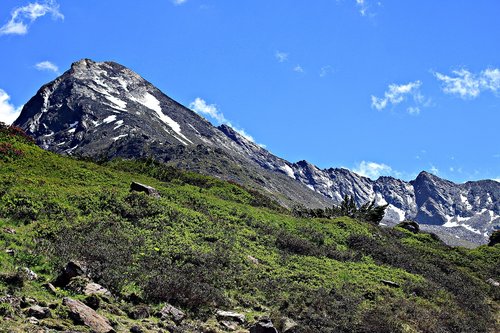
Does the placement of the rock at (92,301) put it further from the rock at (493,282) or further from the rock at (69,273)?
the rock at (493,282)

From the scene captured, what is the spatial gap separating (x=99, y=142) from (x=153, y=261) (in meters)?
165

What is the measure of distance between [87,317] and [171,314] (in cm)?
377

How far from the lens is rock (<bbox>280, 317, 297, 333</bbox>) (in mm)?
16750

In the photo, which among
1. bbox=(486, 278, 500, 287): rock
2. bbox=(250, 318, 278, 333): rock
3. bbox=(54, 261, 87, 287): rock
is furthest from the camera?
bbox=(486, 278, 500, 287): rock

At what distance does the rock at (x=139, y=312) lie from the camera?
15.0 m

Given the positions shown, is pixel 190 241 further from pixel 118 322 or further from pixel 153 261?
pixel 118 322

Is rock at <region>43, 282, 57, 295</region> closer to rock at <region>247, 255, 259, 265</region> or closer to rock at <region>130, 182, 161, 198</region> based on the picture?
rock at <region>247, 255, 259, 265</region>

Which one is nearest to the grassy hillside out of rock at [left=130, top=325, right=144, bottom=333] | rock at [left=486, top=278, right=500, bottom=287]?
rock at [left=130, top=325, right=144, bottom=333]

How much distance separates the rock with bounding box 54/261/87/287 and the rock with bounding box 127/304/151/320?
2269 mm

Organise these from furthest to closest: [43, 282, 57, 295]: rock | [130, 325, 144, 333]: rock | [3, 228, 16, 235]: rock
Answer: [3, 228, 16, 235]: rock → [43, 282, 57, 295]: rock → [130, 325, 144, 333]: rock

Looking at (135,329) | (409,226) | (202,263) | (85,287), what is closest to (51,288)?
(85,287)

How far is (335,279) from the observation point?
25.0m

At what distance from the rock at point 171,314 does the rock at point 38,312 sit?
163 inches

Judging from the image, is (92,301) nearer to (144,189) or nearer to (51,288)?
(51,288)
